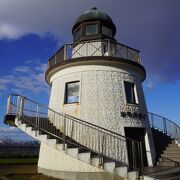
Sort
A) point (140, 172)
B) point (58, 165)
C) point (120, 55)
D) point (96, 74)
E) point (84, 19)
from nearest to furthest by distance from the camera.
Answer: point (140, 172) < point (58, 165) < point (96, 74) < point (120, 55) < point (84, 19)

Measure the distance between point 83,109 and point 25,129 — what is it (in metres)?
3.05

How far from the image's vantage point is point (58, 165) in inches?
500

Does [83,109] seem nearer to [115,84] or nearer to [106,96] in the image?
[106,96]

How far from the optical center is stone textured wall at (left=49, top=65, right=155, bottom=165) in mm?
12750

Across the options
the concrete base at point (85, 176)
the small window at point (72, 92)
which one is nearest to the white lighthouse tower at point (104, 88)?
the small window at point (72, 92)

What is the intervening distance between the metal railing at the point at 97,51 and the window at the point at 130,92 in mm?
1641

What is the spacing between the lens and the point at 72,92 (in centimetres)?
1377

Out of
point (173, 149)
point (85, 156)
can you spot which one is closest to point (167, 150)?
point (173, 149)

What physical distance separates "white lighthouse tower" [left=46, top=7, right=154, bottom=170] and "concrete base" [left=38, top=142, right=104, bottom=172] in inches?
54.9

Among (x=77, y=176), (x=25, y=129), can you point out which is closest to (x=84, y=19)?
(x=25, y=129)

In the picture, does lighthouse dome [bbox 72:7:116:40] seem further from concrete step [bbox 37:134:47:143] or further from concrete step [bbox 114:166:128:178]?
concrete step [bbox 114:166:128:178]

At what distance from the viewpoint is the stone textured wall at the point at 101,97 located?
12.8 meters

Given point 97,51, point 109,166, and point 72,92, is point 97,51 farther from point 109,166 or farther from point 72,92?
point 109,166

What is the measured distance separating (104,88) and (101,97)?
0.54 metres
